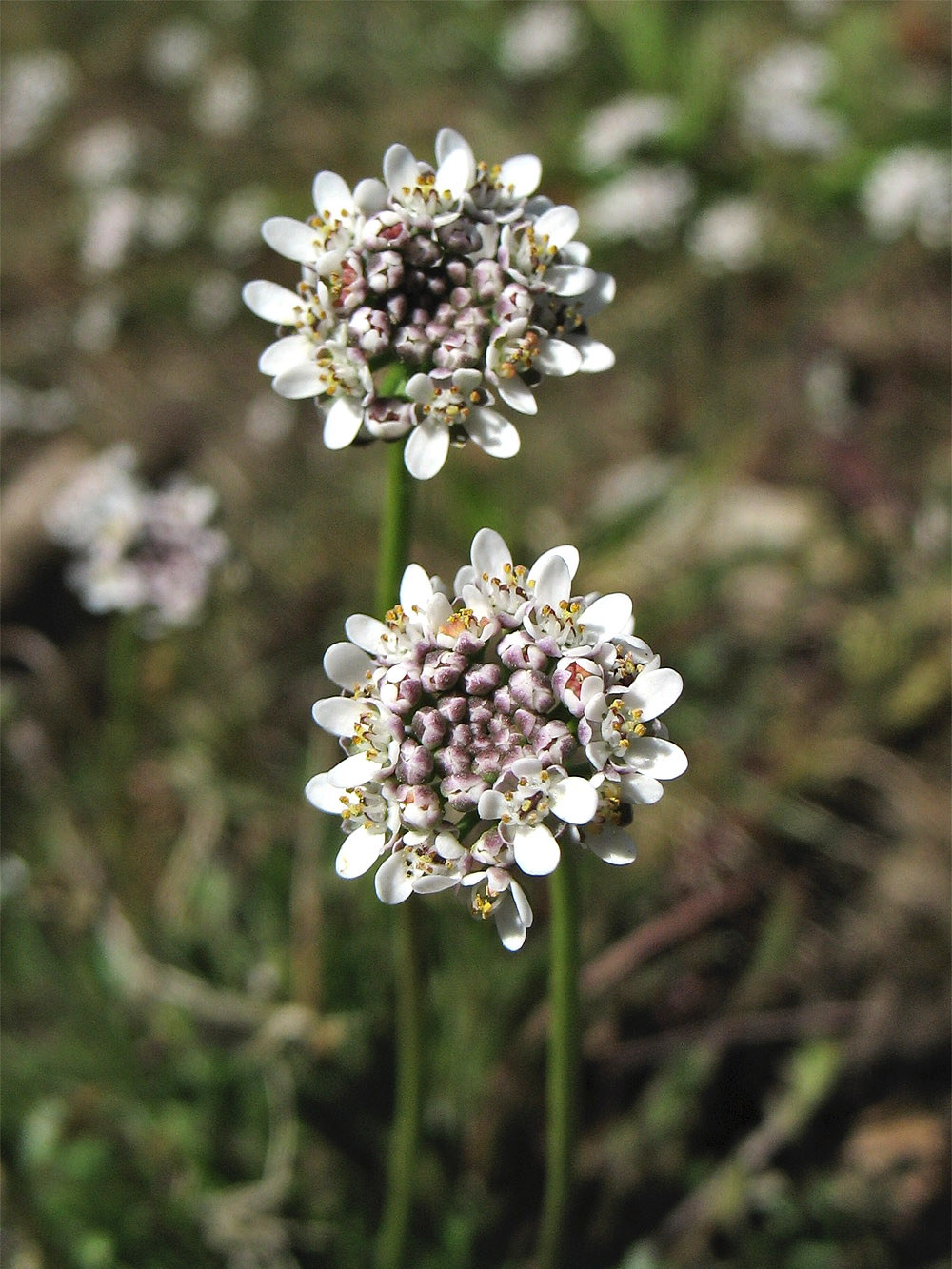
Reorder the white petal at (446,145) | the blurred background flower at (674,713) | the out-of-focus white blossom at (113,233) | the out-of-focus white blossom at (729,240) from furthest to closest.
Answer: the out-of-focus white blossom at (113,233) < the out-of-focus white blossom at (729,240) < the blurred background flower at (674,713) < the white petal at (446,145)

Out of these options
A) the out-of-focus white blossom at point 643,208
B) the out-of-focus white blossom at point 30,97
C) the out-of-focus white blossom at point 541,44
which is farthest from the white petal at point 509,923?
the out-of-focus white blossom at point 30,97

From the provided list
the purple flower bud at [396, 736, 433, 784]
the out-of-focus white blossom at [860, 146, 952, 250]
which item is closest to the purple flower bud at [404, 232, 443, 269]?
the purple flower bud at [396, 736, 433, 784]

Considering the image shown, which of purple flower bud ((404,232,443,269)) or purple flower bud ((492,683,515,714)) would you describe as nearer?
purple flower bud ((492,683,515,714))

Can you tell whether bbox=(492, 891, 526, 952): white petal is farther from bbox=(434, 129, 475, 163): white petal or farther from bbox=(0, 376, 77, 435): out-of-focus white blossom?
bbox=(0, 376, 77, 435): out-of-focus white blossom

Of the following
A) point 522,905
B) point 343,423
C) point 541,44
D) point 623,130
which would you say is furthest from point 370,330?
point 541,44

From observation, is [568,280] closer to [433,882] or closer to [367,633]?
[367,633]

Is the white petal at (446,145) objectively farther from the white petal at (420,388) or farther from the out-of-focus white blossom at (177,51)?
the out-of-focus white blossom at (177,51)
